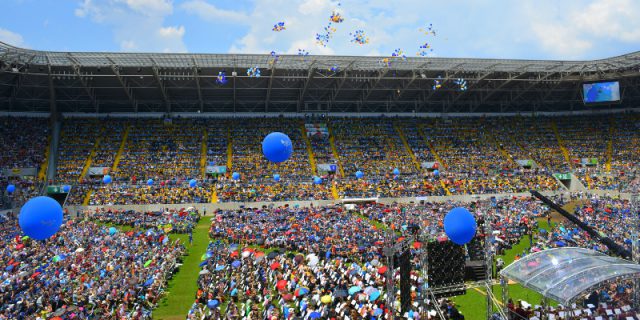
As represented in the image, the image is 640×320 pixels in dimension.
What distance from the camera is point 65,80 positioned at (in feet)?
130

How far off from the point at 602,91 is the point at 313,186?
32205mm

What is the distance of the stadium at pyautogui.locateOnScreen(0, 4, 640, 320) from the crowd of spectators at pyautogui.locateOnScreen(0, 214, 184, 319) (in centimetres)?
9

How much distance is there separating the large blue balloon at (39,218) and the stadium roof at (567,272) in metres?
11.9

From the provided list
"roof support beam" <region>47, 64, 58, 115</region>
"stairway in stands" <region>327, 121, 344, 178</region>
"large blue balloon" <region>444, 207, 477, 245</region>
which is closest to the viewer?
"large blue balloon" <region>444, 207, 477, 245</region>

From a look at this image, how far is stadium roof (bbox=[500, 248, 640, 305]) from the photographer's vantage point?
29.9ft

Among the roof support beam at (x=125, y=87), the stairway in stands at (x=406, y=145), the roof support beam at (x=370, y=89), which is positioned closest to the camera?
the roof support beam at (x=125, y=87)

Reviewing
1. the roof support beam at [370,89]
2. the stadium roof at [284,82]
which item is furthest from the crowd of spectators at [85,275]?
the roof support beam at [370,89]

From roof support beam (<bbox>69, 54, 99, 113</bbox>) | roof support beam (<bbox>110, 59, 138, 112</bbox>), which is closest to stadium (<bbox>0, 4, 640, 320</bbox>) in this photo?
roof support beam (<bbox>69, 54, 99, 113</bbox>)

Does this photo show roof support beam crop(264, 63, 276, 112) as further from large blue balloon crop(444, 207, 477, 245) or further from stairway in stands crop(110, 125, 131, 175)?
large blue balloon crop(444, 207, 477, 245)

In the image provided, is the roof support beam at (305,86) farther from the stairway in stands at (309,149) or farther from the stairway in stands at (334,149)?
the stairway in stands at (334,149)

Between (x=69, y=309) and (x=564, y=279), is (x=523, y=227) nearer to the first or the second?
(x=564, y=279)

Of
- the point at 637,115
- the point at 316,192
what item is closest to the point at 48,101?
the point at 316,192

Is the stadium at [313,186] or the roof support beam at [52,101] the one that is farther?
the roof support beam at [52,101]

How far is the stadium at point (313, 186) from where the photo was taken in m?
12.6
